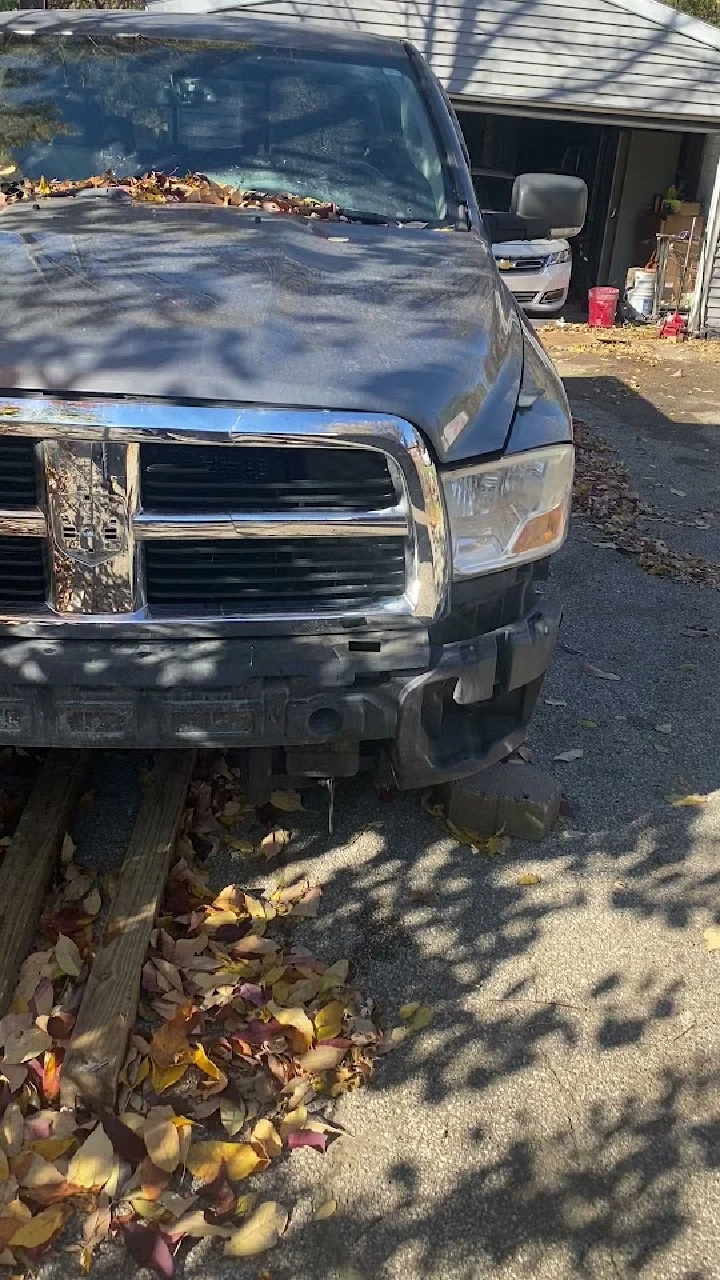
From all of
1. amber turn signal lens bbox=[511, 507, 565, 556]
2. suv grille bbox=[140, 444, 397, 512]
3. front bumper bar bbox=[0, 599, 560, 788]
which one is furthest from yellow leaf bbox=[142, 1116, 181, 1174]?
amber turn signal lens bbox=[511, 507, 565, 556]

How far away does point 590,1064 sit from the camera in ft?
8.31

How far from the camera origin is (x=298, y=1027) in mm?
2494

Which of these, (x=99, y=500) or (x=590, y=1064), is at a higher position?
(x=99, y=500)

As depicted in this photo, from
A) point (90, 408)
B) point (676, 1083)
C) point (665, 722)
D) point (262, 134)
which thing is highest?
point (262, 134)

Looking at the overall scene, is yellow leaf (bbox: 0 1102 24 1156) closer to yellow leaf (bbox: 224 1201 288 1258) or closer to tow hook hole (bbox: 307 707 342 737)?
yellow leaf (bbox: 224 1201 288 1258)

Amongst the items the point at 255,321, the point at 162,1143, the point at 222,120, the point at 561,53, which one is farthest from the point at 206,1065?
the point at 561,53

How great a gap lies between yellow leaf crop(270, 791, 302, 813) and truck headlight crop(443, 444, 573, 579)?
1.17 m

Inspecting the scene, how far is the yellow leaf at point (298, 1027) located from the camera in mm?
2482

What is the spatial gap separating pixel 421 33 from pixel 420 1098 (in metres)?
13.8

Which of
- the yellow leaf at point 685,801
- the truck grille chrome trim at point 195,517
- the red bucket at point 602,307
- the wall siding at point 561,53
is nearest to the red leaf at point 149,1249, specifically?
the truck grille chrome trim at point 195,517

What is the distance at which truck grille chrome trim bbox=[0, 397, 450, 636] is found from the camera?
2.23 metres

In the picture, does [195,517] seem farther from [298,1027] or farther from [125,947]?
[298,1027]

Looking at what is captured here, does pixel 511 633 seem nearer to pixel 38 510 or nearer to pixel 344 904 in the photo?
pixel 344 904

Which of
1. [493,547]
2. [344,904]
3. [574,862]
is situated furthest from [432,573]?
[574,862]
